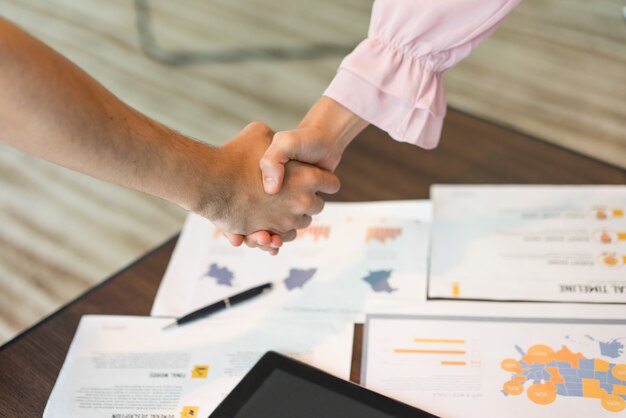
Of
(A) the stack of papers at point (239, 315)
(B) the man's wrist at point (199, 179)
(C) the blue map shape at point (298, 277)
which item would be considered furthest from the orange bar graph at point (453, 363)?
(B) the man's wrist at point (199, 179)

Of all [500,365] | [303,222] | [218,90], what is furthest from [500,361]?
[218,90]

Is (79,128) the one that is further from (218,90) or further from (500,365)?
(218,90)

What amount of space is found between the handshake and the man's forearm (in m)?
0.06

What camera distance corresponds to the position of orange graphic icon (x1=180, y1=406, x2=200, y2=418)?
2.71 ft

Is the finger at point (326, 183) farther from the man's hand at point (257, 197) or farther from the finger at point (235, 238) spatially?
the finger at point (235, 238)

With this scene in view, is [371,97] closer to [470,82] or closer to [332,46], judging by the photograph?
[470,82]

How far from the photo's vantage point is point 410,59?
3.19 ft

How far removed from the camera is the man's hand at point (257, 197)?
37.3 inches

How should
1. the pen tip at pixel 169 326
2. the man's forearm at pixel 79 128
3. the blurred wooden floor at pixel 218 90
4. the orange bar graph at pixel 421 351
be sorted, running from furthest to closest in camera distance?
the blurred wooden floor at pixel 218 90, the pen tip at pixel 169 326, the orange bar graph at pixel 421 351, the man's forearm at pixel 79 128

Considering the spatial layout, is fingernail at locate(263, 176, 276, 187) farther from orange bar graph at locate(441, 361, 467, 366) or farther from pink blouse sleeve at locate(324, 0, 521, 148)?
orange bar graph at locate(441, 361, 467, 366)

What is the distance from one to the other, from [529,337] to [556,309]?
6 cm

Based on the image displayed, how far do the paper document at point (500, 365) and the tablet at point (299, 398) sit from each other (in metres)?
0.04

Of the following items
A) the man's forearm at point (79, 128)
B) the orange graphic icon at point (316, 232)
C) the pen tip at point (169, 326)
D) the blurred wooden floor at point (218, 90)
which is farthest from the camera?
the blurred wooden floor at point (218, 90)

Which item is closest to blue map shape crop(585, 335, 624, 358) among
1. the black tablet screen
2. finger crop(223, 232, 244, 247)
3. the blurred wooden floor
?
the black tablet screen
